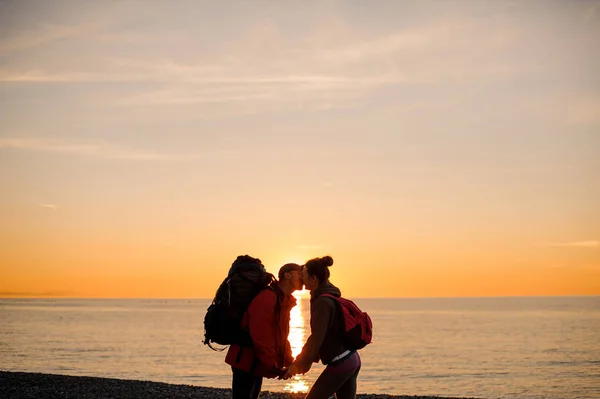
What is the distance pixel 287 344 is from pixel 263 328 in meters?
0.44

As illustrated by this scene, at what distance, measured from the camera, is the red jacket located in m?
7.60

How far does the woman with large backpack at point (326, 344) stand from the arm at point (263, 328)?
0.28m

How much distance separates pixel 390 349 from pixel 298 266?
45.9 meters

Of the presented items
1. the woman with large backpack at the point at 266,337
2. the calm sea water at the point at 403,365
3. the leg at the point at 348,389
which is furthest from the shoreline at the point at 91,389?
the leg at the point at 348,389

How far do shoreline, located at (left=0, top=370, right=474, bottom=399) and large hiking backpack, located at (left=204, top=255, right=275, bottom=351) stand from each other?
10.1 m

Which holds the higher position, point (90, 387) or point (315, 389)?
point (315, 389)

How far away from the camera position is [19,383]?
59.3ft

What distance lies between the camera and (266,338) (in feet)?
25.0

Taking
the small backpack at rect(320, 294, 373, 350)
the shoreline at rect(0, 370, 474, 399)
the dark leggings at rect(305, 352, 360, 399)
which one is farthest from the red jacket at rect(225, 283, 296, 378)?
the shoreline at rect(0, 370, 474, 399)

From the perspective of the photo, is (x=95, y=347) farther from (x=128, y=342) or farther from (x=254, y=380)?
→ (x=254, y=380)

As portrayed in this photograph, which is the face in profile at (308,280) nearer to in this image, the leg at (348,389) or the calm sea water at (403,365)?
the leg at (348,389)

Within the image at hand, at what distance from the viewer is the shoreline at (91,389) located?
661 inches

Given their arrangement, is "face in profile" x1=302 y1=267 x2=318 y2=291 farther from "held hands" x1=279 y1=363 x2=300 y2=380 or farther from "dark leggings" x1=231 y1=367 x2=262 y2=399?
"dark leggings" x1=231 y1=367 x2=262 y2=399

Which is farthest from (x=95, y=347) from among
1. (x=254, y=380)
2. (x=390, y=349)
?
(x=254, y=380)
